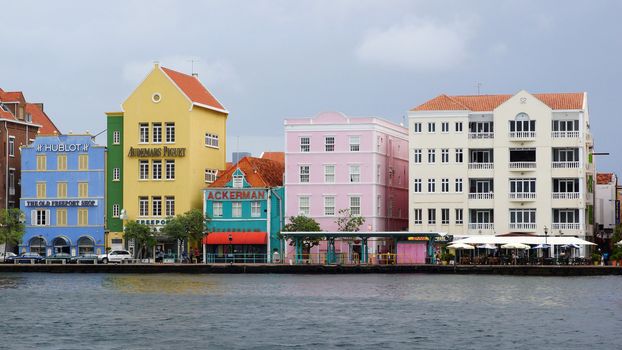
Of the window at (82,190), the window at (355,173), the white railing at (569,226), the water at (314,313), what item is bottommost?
the water at (314,313)

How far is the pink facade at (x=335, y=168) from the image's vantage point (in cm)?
12594

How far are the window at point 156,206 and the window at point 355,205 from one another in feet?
61.5

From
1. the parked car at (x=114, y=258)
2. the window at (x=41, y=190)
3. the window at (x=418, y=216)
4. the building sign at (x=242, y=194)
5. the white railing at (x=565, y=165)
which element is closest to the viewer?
the white railing at (x=565, y=165)

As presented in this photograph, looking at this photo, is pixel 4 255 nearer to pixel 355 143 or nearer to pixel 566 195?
pixel 355 143

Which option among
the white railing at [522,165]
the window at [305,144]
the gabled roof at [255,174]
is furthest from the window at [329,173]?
the white railing at [522,165]

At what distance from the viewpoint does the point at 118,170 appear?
13362cm

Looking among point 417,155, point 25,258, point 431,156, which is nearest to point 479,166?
point 431,156

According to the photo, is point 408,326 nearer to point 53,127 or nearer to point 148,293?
point 148,293

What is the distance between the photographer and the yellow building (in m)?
130

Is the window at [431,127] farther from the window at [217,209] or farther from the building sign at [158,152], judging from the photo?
the building sign at [158,152]

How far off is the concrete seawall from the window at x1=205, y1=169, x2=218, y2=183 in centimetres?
1606

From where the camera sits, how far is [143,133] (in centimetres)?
13150

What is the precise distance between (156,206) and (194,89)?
41.1 feet

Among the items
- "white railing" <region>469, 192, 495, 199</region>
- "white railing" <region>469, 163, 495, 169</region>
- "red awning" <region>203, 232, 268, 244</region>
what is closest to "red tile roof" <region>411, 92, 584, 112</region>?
"white railing" <region>469, 163, 495, 169</region>
